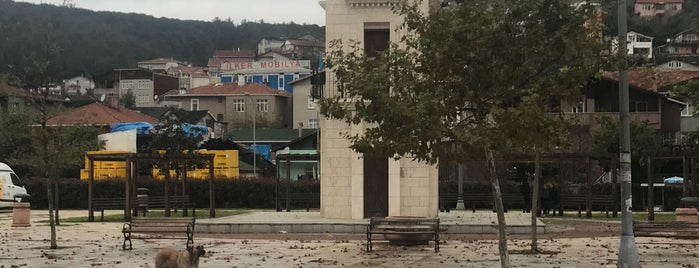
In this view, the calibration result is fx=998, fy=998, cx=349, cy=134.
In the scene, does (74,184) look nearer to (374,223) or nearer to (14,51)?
(374,223)

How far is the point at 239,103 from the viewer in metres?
123

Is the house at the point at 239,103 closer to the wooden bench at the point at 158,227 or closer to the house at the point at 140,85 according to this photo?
the house at the point at 140,85

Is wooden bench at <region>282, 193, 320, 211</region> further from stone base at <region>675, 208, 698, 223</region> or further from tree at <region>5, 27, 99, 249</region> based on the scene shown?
tree at <region>5, 27, 99, 249</region>

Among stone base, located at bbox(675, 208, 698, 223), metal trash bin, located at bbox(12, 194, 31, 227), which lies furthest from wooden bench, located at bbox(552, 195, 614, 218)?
metal trash bin, located at bbox(12, 194, 31, 227)

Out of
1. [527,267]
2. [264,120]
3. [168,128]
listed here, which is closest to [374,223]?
[527,267]

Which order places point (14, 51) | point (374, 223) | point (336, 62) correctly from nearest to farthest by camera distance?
point (336, 62) → point (374, 223) → point (14, 51)

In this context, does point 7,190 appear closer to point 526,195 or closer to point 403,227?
point 526,195

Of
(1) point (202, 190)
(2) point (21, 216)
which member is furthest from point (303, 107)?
(2) point (21, 216)

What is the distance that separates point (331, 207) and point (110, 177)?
23.8 m

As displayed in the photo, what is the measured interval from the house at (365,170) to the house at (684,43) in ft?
392

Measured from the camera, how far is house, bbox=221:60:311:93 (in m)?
152

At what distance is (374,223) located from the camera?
890 inches

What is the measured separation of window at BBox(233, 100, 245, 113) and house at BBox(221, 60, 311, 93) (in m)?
25.6

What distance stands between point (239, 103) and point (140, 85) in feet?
153
